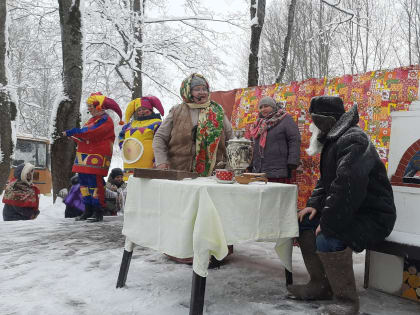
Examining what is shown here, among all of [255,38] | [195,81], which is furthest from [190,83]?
[255,38]

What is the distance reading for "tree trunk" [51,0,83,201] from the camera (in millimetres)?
6871

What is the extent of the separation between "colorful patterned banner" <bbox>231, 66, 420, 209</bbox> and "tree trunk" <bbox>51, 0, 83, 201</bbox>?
3.81 m

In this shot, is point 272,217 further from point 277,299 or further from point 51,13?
point 51,13

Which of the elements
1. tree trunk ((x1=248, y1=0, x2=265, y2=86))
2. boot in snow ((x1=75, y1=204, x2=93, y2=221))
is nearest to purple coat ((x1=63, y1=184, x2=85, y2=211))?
boot in snow ((x1=75, y1=204, x2=93, y2=221))

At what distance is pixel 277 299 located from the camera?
2721mm

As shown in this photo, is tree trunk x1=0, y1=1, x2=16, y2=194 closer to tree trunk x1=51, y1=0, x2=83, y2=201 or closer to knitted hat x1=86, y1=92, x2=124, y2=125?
tree trunk x1=51, y1=0, x2=83, y2=201

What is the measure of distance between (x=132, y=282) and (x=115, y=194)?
4.01m

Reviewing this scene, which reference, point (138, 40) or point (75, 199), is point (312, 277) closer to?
point (75, 199)

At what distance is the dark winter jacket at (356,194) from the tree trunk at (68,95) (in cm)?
559

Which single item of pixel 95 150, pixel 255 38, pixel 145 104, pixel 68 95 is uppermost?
pixel 255 38

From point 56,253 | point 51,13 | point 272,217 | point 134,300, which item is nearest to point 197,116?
point 272,217

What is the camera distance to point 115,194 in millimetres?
6820

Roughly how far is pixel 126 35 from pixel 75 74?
12.4 feet

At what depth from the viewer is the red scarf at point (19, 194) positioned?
595cm
